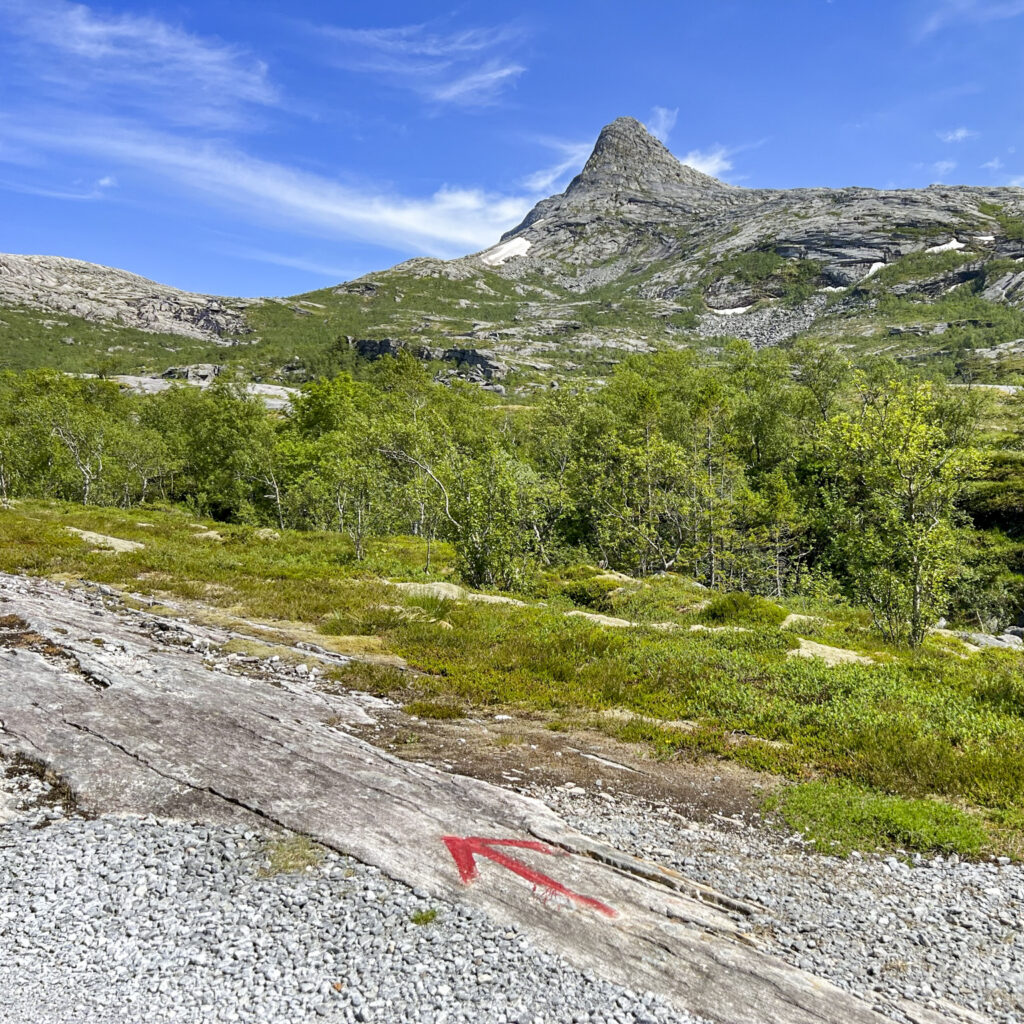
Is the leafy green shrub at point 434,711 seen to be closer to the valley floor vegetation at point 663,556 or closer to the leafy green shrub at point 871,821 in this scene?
the valley floor vegetation at point 663,556

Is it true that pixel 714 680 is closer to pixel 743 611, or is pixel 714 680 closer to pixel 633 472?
pixel 743 611

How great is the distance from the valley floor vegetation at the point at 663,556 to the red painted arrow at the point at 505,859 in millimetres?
3967

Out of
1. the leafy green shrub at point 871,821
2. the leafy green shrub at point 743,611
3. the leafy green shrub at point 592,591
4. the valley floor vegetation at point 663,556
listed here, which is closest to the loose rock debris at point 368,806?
the leafy green shrub at point 871,821

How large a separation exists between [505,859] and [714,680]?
28.1 ft

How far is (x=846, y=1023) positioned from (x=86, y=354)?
821 feet

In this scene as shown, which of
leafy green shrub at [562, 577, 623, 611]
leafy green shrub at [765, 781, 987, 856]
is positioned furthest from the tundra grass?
leafy green shrub at [562, 577, 623, 611]

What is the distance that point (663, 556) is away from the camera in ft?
131

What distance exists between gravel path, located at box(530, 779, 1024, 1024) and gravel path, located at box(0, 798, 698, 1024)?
215 cm

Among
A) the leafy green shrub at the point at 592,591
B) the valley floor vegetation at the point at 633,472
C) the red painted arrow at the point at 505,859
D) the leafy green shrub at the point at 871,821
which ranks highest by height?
the valley floor vegetation at the point at 633,472

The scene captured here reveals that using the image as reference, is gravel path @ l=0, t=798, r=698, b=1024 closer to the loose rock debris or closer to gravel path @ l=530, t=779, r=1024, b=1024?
the loose rock debris

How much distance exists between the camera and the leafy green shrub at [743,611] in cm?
2269

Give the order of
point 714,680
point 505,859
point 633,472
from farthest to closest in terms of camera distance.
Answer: point 633,472 < point 714,680 < point 505,859

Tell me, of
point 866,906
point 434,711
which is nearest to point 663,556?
point 434,711

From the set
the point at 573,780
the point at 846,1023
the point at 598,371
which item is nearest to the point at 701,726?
the point at 573,780
